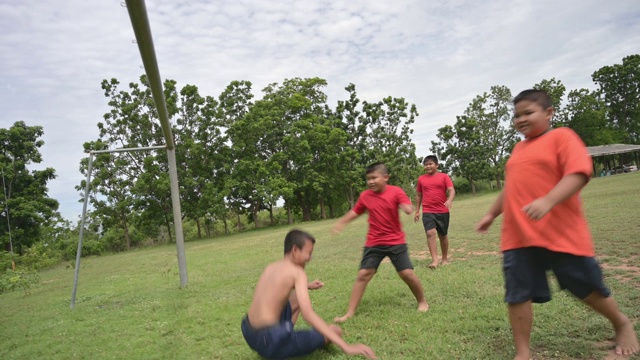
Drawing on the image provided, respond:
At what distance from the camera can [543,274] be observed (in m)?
3.00

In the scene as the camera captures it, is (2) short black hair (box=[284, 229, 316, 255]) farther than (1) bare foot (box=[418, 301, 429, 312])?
No

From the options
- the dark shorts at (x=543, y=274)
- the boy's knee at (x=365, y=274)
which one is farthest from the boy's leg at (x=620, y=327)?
the boy's knee at (x=365, y=274)

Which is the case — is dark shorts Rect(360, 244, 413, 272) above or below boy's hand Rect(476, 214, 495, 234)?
below

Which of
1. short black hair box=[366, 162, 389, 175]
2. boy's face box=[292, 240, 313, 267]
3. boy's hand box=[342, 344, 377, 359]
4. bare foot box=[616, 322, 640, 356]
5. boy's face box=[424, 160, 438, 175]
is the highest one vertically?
boy's face box=[424, 160, 438, 175]

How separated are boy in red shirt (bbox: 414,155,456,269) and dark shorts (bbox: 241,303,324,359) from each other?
474 centimetres

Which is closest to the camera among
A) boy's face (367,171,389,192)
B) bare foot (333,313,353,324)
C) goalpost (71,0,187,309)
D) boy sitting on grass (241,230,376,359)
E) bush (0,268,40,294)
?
boy sitting on grass (241,230,376,359)

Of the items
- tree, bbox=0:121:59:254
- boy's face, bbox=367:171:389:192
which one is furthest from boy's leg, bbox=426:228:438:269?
tree, bbox=0:121:59:254

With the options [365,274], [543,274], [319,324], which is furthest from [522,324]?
[365,274]

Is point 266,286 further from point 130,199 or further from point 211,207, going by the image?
point 130,199

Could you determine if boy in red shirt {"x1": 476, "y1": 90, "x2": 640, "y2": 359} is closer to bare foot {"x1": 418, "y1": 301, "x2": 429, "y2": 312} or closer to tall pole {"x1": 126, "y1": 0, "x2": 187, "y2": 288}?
bare foot {"x1": 418, "y1": 301, "x2": 429, "y2": 312}

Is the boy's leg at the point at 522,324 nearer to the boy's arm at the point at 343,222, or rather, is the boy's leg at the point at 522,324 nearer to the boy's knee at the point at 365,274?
the boy's knee at the point at 365,274

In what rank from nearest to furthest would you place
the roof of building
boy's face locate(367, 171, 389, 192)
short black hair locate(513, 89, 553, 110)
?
short black hair locate(513, 89, 553, 110) → boy's face locate(367, 171, 389, 192) → the roof of building

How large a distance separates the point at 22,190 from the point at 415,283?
108 feet

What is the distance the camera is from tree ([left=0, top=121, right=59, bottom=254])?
90.0 ft
